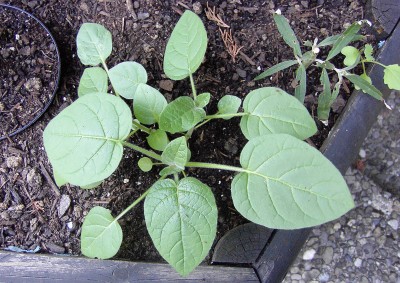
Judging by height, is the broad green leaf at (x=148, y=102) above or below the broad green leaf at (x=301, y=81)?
below

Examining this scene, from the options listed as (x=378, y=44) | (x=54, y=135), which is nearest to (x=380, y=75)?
(x=378, y=44)

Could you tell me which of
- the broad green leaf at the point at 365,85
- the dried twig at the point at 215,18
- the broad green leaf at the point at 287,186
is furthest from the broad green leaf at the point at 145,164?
the broad green leaf at the point at 365,85

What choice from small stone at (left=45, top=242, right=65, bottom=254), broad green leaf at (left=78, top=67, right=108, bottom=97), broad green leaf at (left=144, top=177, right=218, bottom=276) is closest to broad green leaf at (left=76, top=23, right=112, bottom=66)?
broad green leaf at (left=78, top=67, right=108, bottom=97)

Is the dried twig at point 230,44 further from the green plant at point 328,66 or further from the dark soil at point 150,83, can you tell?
the green plant at point 328,66

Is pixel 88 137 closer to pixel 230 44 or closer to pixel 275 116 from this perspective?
pixel 275 116

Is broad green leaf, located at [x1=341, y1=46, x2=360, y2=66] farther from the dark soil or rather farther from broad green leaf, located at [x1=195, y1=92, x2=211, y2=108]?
broad green leaf, located at [x1=195, y1=92, x2=211, y2=108]
